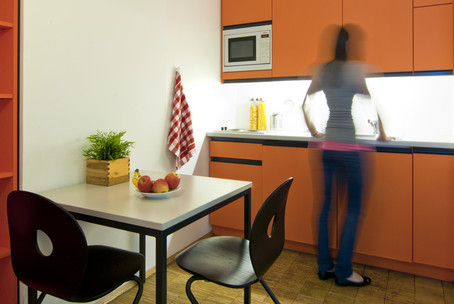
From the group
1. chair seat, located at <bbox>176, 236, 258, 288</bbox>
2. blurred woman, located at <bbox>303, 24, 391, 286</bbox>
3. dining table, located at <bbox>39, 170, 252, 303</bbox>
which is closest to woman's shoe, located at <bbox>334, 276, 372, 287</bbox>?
blurred woman, located at <bbox>303, 24, 391, 286</bbox>

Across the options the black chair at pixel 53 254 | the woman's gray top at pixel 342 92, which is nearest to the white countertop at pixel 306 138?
the woman's gray top at pixel 342 92

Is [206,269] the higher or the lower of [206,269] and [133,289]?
the higher

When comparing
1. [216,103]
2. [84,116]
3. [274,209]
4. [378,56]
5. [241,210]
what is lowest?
[241,210]

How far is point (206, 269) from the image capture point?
1.58 meters

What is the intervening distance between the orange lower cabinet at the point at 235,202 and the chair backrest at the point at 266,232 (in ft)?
4.90

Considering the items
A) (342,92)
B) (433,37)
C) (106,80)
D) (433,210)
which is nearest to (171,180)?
(106,80)

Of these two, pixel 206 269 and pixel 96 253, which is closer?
pixel 206 269

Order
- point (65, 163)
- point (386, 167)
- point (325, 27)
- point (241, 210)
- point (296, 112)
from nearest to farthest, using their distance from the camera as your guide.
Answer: point (65, 163), point (386, 167), point (325, 27), point (241, 210), point (296, 112)

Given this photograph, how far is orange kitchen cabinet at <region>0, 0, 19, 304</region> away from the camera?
167 cm

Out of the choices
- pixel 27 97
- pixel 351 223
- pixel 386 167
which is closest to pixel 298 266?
pixel 351 223

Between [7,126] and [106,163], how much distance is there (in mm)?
475

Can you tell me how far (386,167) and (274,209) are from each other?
1509mm

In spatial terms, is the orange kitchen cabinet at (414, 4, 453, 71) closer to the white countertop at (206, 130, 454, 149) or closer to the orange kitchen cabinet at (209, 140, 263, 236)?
the white countertop at (206, 130, 454, 149)

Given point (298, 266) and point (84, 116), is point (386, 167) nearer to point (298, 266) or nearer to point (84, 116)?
point (298, 266)
